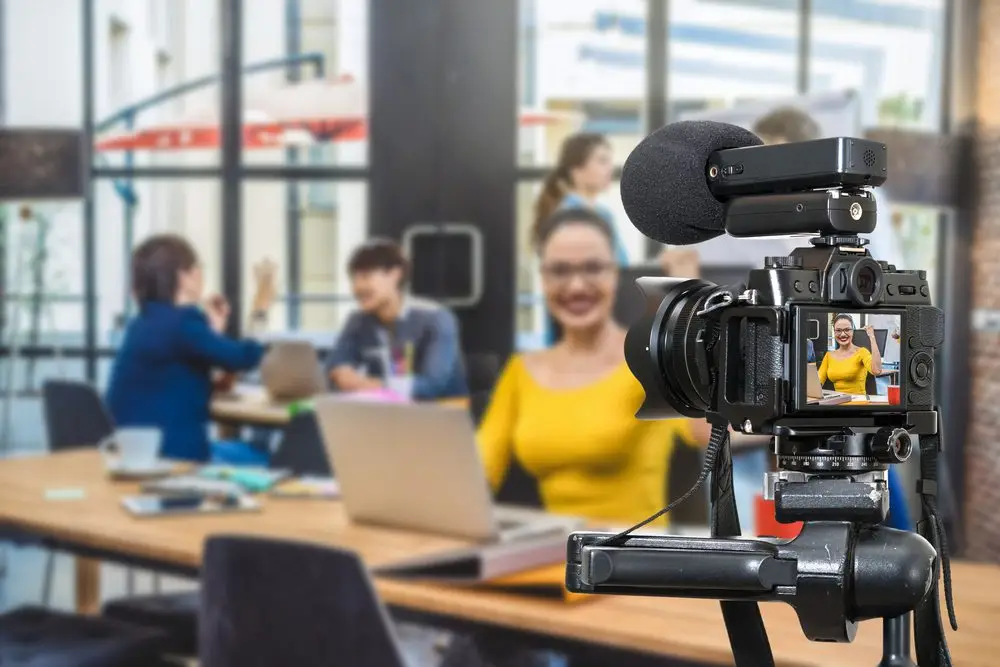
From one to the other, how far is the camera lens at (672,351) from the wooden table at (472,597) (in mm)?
691

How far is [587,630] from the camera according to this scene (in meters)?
1.79

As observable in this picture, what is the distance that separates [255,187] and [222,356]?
37.5 inches

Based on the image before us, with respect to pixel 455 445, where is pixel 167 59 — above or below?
above

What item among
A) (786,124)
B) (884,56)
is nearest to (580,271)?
(786,124)

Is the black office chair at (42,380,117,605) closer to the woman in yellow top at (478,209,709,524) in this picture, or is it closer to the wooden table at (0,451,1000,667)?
the wooden table at (0,451,1000,667)

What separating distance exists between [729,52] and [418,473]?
2.93 m

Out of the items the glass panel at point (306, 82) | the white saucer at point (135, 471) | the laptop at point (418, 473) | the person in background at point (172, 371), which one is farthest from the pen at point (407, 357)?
the laptop at point (418, 473)

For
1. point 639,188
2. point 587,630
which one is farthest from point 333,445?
point 639,188

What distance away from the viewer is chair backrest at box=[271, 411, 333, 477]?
337cm

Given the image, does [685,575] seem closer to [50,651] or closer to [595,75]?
[50,651]

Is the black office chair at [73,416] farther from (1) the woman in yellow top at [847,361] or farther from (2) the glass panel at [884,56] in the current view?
(1) the woman in yellow top at [847,361]

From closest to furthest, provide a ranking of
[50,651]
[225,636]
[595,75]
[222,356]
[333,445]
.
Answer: [225,636]
[333,445]
[50,651]
[222,356]
[595,75]

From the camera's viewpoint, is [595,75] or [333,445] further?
[595,75]

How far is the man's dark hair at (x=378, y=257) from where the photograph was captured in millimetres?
5180
